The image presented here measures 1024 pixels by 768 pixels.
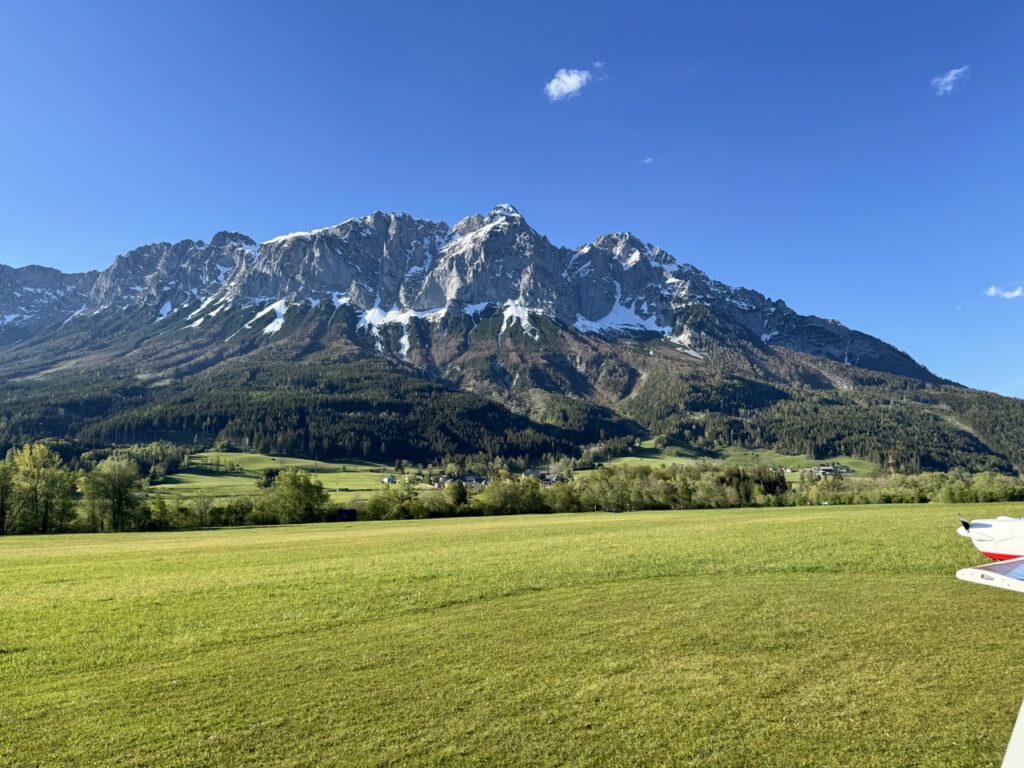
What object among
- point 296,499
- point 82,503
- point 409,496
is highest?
point 82,503

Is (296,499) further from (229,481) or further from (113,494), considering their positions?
A: (229,481)

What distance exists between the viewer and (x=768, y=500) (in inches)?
3853

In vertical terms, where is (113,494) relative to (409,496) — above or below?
above

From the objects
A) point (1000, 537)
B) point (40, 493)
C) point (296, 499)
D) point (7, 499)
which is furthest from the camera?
point (296, 499)

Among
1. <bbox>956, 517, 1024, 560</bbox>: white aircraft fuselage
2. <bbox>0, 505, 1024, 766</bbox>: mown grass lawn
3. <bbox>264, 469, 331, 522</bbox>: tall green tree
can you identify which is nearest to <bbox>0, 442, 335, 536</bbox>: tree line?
<bbox>264, 469, 331, 522</bbox>: tall green tree

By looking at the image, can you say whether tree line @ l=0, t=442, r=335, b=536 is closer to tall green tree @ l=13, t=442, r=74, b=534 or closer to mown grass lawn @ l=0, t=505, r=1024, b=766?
tall green tree @ l=13, t=442, r=74, b=534

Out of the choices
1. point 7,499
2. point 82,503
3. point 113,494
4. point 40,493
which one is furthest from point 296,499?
point 7,499

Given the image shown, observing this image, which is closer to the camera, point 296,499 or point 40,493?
point 40,493

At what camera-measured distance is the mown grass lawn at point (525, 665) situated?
413 inches

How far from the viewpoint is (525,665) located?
14711 mm

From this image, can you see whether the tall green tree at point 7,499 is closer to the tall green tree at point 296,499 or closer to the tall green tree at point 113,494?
the tall green tree at point 113,494

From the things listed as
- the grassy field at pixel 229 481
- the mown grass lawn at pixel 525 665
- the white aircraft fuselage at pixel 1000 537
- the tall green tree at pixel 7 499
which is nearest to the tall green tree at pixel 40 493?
the tall green tree at pixel 7 499

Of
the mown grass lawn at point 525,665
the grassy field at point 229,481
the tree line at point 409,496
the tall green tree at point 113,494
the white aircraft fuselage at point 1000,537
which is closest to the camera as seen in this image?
the mown grass lawn at point 525,665

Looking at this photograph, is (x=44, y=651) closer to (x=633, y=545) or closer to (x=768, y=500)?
(x=633, y=545)
